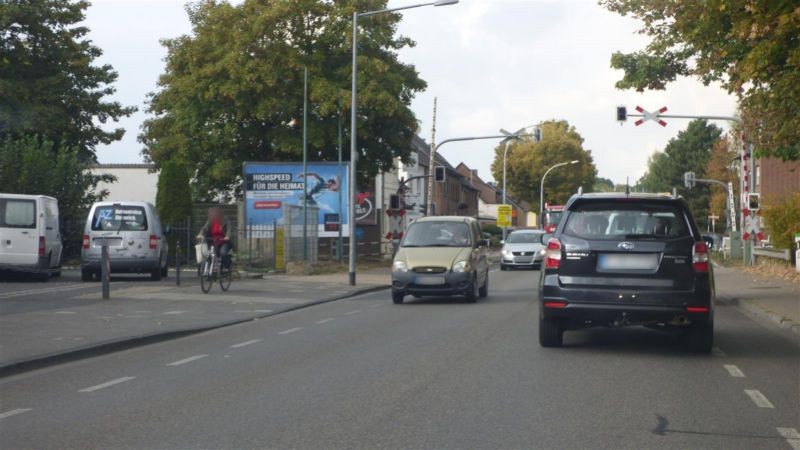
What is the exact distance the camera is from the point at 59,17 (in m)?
46.4

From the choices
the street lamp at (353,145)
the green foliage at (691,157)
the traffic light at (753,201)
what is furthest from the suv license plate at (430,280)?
the green foliage at (691,157)

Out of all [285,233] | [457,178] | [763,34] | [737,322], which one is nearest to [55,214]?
[285,233]

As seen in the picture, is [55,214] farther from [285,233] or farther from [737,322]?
[737,322]

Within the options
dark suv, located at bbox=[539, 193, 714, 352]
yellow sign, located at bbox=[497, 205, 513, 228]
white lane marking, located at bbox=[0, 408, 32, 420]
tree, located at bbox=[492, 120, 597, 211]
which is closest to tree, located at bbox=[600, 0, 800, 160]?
dark suv, located at bbox=[539, 193, 714, 352]

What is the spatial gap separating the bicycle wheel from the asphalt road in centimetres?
814

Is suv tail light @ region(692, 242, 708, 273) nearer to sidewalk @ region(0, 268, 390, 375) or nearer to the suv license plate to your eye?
sidewalk @ region(0, 268, 390, 375)

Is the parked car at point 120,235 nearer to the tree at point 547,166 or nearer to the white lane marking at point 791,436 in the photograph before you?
the white lane marking at point 791,436

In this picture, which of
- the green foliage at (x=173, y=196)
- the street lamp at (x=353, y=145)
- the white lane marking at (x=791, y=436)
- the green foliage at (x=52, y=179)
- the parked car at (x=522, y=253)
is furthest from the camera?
the parked car at (x=522, y=253)

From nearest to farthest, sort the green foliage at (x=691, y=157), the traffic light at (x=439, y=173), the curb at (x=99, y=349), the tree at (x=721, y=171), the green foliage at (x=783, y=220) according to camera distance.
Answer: the curb at (x=99, y=349), the green foliage at (x=783, y=220), the traffic light at (x=439, y=173), the tree at (x=721, y=171), the green foliage at (x=691, y=157)

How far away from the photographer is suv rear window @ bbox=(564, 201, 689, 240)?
11.6 metres

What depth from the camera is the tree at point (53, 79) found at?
4403 cm

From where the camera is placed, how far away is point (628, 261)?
11.5 metres

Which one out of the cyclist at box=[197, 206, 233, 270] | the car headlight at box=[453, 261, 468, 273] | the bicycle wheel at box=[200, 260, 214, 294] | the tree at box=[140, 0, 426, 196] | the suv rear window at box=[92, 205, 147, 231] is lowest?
the bicycle wheel at box=[200, 260, 214, 294]

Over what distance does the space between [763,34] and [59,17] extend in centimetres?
3926
